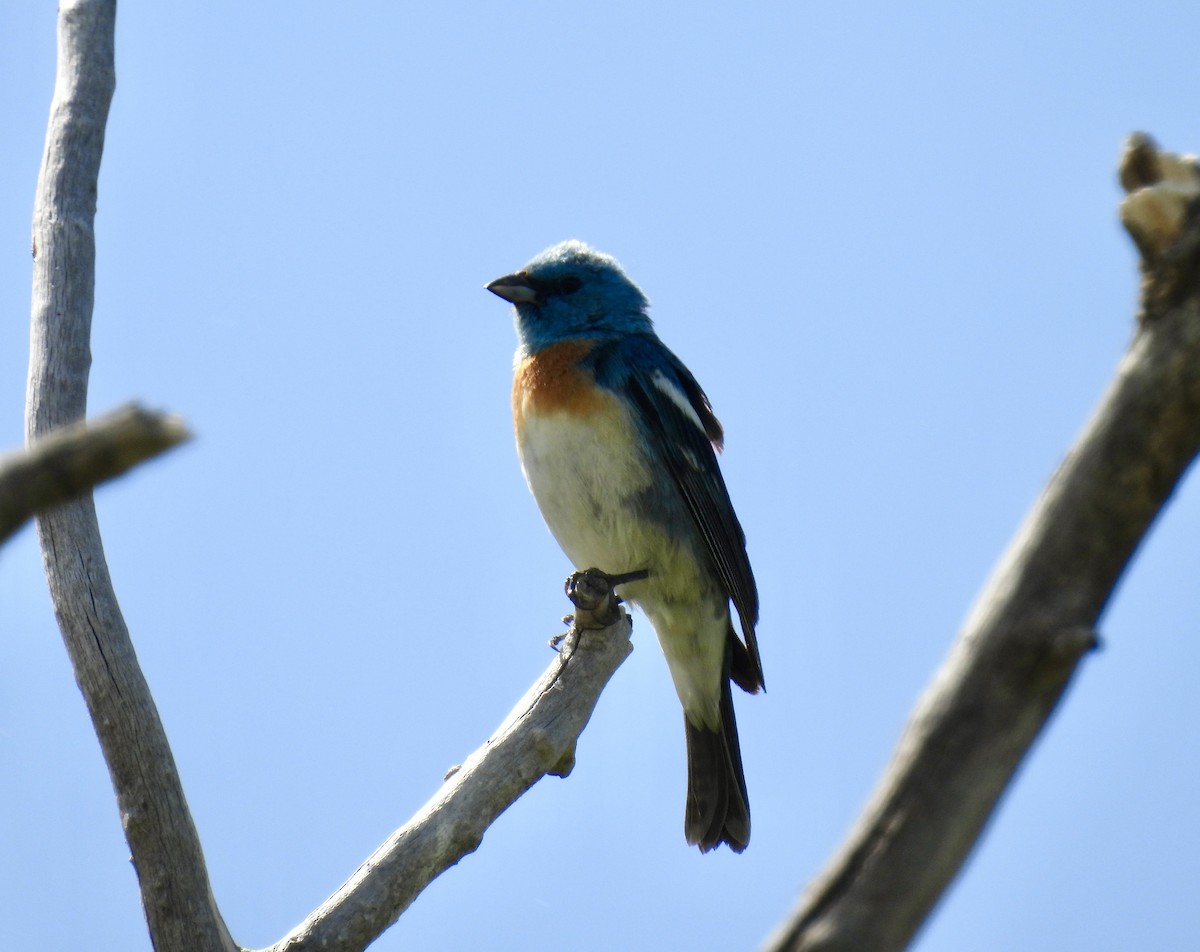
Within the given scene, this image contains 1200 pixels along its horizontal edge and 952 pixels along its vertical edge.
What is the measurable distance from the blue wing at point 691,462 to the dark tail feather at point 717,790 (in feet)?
1.06

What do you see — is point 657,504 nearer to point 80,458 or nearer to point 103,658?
point 103,658

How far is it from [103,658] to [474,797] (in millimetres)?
1430

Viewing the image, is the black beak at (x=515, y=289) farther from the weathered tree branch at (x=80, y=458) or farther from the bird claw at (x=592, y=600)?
the weathered tree branch at (x=80, y=458)

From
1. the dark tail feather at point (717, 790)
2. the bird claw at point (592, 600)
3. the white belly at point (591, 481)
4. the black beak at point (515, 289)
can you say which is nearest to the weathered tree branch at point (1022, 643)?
the bird claw at point (592, 600)

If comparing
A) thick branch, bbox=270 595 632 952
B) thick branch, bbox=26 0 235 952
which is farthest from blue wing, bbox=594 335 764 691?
thick branch, bbox=26 0 235 952

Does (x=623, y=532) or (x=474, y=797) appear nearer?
(x=474, y=797)

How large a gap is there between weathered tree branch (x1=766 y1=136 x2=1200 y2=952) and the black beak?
464cm

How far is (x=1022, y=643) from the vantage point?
8.50 feet

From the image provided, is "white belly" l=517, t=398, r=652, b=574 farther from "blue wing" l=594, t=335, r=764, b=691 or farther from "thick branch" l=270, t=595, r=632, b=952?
"thick branch" l=270, t=595, r=632, b=952

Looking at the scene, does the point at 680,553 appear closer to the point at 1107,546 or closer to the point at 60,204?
the point at 60,204

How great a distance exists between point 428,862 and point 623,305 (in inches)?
138

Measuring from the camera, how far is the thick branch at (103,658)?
4.37 metres

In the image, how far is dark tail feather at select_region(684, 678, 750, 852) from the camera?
6605mm

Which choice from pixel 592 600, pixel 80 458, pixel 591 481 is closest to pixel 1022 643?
pixel 80 458
